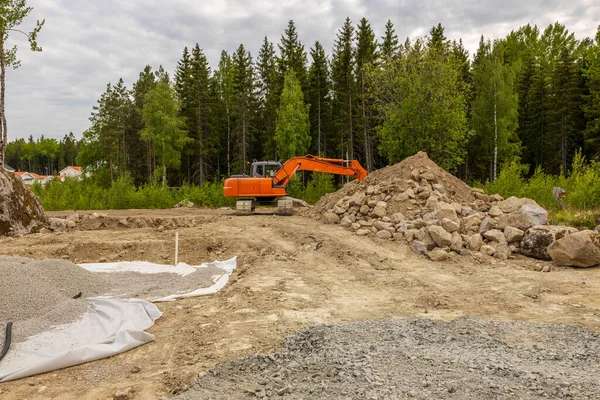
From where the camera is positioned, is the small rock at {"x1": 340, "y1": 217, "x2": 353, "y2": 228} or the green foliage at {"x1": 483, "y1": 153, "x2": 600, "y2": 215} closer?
the small rock at {"x1": 340, "y1": 217, "x2": 353, "y2": 228}

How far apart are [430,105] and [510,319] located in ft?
52.3

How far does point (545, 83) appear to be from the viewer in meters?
34.7

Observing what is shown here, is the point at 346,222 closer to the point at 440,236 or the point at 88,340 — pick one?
the point at 440,236

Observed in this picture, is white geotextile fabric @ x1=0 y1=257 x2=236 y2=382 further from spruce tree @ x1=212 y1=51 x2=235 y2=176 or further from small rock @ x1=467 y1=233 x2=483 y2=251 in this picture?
spruce tree @ x1=212 y1=51 x2=235 y2=176

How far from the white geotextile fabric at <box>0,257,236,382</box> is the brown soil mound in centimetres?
847

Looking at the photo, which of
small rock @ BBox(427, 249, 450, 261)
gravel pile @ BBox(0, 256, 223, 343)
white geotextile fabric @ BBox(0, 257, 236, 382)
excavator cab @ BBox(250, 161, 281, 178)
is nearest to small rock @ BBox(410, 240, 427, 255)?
small rock @ BBox(427, 249, 450, 261)

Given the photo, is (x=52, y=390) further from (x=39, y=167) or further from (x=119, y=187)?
(x=39, y=167)

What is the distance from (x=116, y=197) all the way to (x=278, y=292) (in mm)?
16685

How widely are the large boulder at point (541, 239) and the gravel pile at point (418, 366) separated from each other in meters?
5.15

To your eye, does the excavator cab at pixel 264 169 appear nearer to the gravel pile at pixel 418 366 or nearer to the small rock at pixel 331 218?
the small rock at pixel 331 218

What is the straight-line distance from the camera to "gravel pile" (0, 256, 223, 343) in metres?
4.86

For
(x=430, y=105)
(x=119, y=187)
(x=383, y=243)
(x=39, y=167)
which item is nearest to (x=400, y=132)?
(x=430, y=105)

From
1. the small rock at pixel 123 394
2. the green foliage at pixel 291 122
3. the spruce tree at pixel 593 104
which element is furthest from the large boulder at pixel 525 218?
the spruce tree at pixel 593 104

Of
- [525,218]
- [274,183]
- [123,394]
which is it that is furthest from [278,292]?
[274,183]
